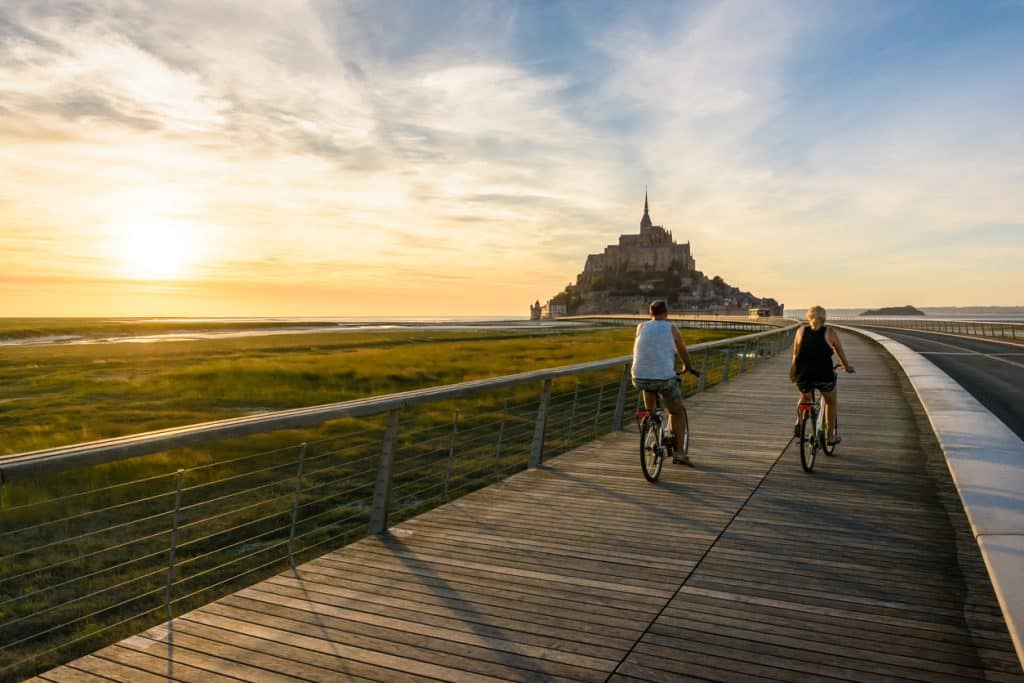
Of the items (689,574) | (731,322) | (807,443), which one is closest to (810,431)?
(807,443)

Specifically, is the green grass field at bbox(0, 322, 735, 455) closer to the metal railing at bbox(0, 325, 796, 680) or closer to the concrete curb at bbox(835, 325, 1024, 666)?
the metal railing at bbox(0, 325, 796, 680)

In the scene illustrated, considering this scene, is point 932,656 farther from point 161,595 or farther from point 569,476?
point 161,595

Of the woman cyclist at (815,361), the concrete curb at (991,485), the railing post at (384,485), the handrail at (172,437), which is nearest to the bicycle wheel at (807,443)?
the woman cyclist at (815,361)

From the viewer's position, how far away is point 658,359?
25.1 feet

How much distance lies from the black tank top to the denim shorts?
1635 mm

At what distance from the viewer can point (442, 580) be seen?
4684 mm

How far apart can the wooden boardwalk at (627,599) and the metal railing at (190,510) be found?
1.39 ft

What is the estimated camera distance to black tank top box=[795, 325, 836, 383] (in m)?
8.30

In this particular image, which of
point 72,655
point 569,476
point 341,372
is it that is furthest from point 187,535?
point 341,372

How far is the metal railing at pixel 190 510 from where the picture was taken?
4129 millimetres

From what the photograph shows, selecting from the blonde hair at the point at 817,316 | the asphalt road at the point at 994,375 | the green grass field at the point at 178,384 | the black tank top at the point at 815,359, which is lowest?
the green grass field at the point at 178,384

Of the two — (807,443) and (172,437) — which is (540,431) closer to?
(807,443)

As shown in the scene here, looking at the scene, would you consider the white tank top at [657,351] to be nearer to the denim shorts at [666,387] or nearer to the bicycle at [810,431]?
the denim shorts at [666,387]

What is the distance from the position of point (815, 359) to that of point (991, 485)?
9.86 feet
